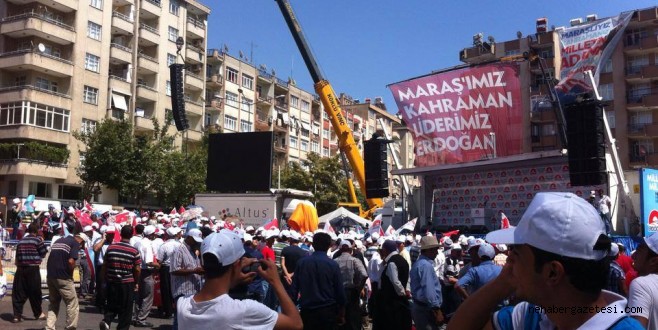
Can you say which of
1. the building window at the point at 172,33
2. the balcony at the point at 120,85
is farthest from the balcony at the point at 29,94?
the building window at the point at 172,33

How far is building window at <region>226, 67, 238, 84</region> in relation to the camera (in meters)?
64.1

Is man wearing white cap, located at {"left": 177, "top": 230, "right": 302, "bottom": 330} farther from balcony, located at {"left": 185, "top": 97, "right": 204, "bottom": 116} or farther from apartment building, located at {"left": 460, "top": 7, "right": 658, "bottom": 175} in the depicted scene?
balcony, located at {"left": 185, "top": 97, "right": 204, "bottom": 116}

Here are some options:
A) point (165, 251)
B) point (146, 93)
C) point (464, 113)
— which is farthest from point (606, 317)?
point (146, 93)

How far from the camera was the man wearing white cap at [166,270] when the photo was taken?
12617 millimetres

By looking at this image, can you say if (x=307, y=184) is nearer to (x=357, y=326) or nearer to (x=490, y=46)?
(x=490, y=46)

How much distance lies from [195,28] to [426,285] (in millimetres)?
54847

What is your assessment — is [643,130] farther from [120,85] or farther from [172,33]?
[120,85]

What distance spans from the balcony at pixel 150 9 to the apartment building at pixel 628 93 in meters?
31.6

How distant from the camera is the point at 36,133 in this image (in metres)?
42.2

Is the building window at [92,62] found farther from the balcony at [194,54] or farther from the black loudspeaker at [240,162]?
the black loudspeaker at [240,162]

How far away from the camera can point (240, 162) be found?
3438cm

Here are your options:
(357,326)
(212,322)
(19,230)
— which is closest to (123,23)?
(19,230)

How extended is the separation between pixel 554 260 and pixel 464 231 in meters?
26.3

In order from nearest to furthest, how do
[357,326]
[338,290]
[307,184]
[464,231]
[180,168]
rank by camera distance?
1. [338,290]
2. [357,326]
3. [464,231]
4. [180,168]
5. [307,184]
